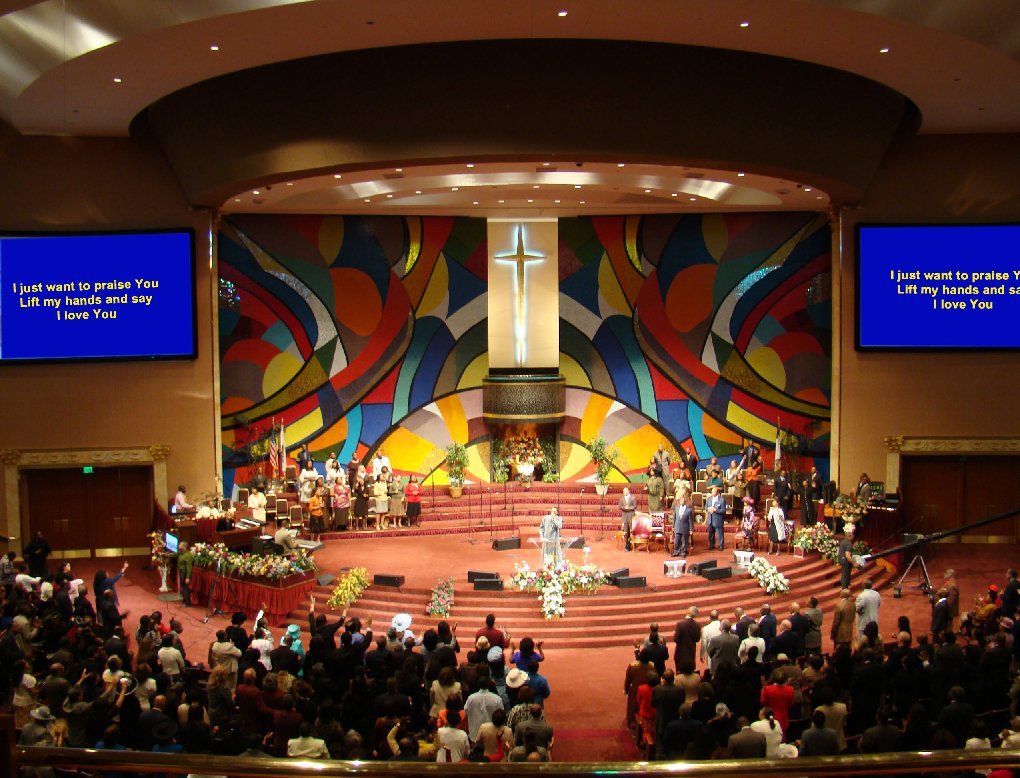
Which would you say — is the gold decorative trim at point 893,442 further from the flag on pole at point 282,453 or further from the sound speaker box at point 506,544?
the flag on pole at point 282,453

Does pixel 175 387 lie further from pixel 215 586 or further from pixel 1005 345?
pixel 1005 345

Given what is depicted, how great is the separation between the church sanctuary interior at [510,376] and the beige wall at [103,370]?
7cm

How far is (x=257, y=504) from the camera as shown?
19.3 metres

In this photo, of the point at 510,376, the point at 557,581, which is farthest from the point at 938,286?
the point at 557,581

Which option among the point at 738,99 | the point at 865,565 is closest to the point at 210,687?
the point at 738,99

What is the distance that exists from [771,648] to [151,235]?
1373cm

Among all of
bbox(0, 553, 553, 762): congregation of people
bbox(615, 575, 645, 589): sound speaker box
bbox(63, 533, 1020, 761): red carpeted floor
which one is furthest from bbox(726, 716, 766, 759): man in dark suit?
bbox(615, 575, 645, 589): sound speaker box

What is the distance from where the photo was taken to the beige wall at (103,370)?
18.5 m

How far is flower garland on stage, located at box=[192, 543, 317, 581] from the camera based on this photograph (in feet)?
51.2

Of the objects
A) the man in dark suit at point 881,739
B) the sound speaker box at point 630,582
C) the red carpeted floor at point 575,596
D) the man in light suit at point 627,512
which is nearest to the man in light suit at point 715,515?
the red carpeted floor at point 575,596

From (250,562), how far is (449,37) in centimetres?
847

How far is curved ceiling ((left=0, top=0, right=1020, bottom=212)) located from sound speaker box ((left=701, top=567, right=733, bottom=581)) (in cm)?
639

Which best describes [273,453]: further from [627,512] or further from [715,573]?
[715,573]

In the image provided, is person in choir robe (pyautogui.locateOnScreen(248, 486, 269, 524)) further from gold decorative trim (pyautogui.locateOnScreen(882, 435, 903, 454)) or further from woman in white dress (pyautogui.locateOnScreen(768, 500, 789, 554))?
gold decorative trim (pyautogui.locateOnScreen(882, 435, 903, 454))
